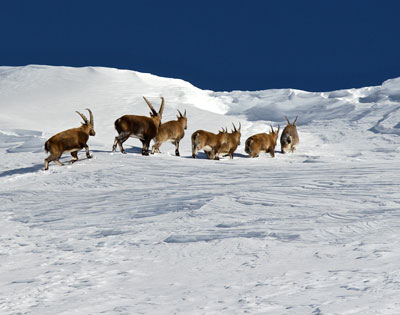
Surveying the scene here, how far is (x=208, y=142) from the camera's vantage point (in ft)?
54.5

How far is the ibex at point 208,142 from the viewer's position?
1639cm

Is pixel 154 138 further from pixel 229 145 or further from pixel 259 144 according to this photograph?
pixel 259 144

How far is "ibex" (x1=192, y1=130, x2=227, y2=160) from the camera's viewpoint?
1639 centimetres

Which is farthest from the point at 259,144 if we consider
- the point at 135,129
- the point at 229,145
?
the point at 135,129

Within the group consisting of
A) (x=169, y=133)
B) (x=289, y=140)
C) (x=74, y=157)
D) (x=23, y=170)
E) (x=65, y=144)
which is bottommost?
(x=23, y=170)

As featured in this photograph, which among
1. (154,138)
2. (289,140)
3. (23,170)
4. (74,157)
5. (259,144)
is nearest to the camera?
(23,170)

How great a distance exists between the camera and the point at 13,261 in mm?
5945

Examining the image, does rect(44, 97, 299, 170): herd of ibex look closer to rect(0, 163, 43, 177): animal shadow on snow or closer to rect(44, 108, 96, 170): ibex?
rect(44, 108, 96, 170): ibex

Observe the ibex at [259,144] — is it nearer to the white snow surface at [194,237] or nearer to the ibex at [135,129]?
the ibex at [135,129]

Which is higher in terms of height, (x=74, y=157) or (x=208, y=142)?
(x=208, y=142)

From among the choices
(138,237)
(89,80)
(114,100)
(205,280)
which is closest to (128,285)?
(205,280)

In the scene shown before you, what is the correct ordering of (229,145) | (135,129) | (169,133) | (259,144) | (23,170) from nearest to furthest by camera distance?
1. (23,170)
2. (135,129)
3. (169,133)
4. (229,145)
5. (259,144)

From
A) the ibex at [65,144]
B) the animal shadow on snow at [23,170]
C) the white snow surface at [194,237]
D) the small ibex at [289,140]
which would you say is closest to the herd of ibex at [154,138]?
the ibex at [65,144]

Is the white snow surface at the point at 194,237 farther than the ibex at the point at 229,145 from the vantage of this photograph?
No
